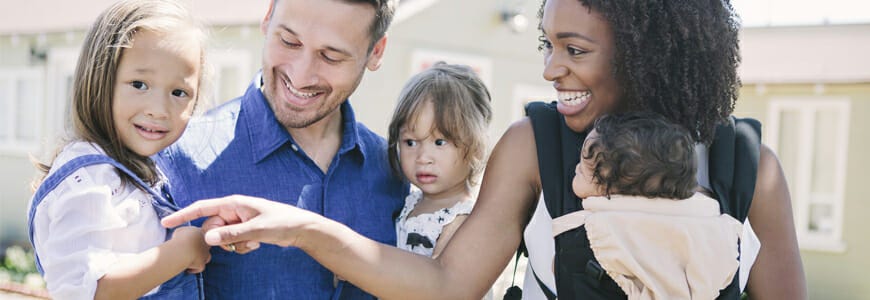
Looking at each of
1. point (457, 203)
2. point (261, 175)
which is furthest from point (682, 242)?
point (261, 175)

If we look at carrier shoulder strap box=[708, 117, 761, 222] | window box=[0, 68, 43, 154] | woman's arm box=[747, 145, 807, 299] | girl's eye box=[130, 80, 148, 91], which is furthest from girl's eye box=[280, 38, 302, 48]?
window box=[0, 68, 43, 154]

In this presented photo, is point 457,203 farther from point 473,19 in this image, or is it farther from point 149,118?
point 473,19

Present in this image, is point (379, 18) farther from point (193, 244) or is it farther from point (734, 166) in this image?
point (734, 166)

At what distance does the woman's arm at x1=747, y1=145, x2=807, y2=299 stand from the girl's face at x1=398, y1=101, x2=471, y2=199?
1163 millimetres

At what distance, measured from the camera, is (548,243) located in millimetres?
2383

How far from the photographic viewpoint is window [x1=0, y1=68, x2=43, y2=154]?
1255 cm

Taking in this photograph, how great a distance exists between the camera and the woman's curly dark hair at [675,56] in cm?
227

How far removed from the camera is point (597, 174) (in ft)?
7.30

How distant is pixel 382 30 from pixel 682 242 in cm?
137

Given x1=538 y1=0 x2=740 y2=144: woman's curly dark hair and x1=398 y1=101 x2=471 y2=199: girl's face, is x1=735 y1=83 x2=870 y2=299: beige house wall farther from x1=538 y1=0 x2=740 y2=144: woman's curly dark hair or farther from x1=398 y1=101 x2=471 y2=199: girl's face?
x1=538 y1=0 x2=740 y2=144: woman's curly dark hair

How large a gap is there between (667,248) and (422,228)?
3.36ft

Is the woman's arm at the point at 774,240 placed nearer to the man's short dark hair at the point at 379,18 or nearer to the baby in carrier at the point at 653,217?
the baby in carrier at the point at 653,217

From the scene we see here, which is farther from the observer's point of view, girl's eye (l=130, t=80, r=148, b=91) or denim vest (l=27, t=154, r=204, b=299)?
girl's eye (l=130, t=80, r=148, b=91)

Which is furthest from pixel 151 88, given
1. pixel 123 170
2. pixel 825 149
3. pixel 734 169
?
pixel 825 149
